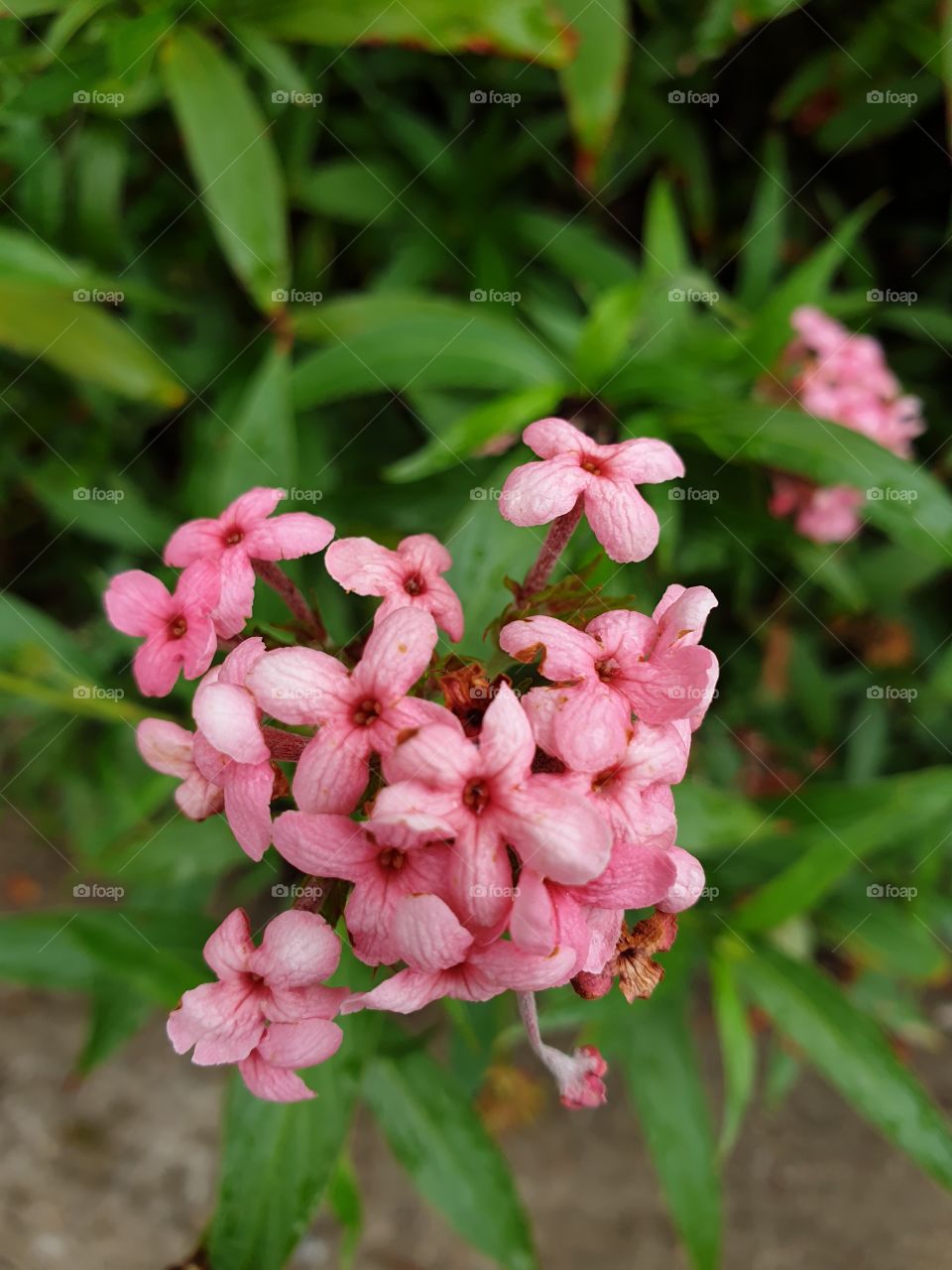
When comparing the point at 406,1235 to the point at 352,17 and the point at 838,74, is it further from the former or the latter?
the point at 838,74

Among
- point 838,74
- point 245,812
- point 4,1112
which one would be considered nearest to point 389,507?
point 245,812

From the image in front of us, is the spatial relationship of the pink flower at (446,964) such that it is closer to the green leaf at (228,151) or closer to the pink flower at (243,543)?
the pink flower at (243,543)

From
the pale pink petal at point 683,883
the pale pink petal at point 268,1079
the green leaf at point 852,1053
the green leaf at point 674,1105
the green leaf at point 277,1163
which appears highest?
the pale pink petal at point 683,883

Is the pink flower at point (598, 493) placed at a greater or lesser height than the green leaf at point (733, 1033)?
greater

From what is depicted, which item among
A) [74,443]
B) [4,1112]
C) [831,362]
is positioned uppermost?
[831,362]

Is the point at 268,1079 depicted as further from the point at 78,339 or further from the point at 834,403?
the point at 834,403

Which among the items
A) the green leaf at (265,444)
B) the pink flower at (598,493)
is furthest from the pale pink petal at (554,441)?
the green leaf at (265,444)
